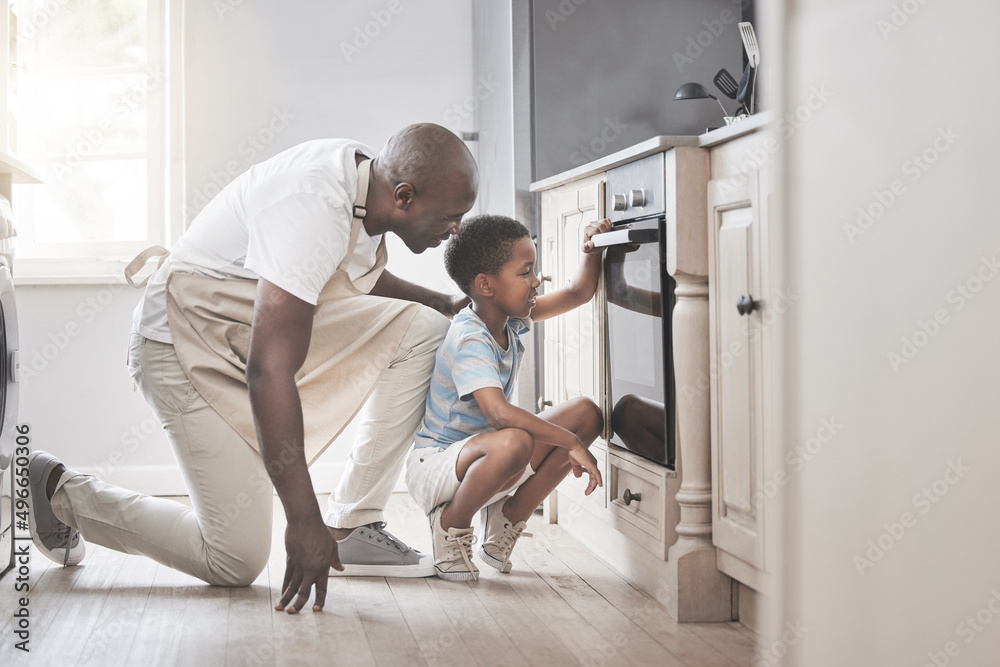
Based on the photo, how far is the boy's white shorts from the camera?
1.69m

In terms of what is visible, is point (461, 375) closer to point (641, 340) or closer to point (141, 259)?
point (641, 340)

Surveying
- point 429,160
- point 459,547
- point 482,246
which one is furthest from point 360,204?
point 459,547

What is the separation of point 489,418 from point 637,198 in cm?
48

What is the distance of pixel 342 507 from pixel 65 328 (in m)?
1.36

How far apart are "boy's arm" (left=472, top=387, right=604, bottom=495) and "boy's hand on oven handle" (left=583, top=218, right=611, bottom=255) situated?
14.0 inches

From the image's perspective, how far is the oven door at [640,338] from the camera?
1.54 meters

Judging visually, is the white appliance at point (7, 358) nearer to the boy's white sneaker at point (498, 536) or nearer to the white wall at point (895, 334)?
the boy's white sneaker at point (498, 536)

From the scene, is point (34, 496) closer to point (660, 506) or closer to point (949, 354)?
point (660, 506)

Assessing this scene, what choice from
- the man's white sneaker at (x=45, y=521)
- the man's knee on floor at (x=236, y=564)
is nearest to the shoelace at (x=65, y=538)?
the man's white sneaker at (x=45, y=521)

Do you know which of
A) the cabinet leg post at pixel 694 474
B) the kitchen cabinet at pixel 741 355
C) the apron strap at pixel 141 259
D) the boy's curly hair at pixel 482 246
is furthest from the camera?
the apron strap at pixel 141 259

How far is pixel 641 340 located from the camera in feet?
5.37

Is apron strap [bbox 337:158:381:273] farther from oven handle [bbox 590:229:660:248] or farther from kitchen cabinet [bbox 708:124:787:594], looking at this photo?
kitchen cabinet [bbox 708:124:787:594]

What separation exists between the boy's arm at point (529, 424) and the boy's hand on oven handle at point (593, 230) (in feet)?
1.17

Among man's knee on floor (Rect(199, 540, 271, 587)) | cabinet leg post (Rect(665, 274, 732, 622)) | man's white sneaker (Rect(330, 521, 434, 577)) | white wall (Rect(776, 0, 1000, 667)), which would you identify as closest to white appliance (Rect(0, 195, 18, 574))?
man's knee on floor (Rect(199, 540, 271, 587))
